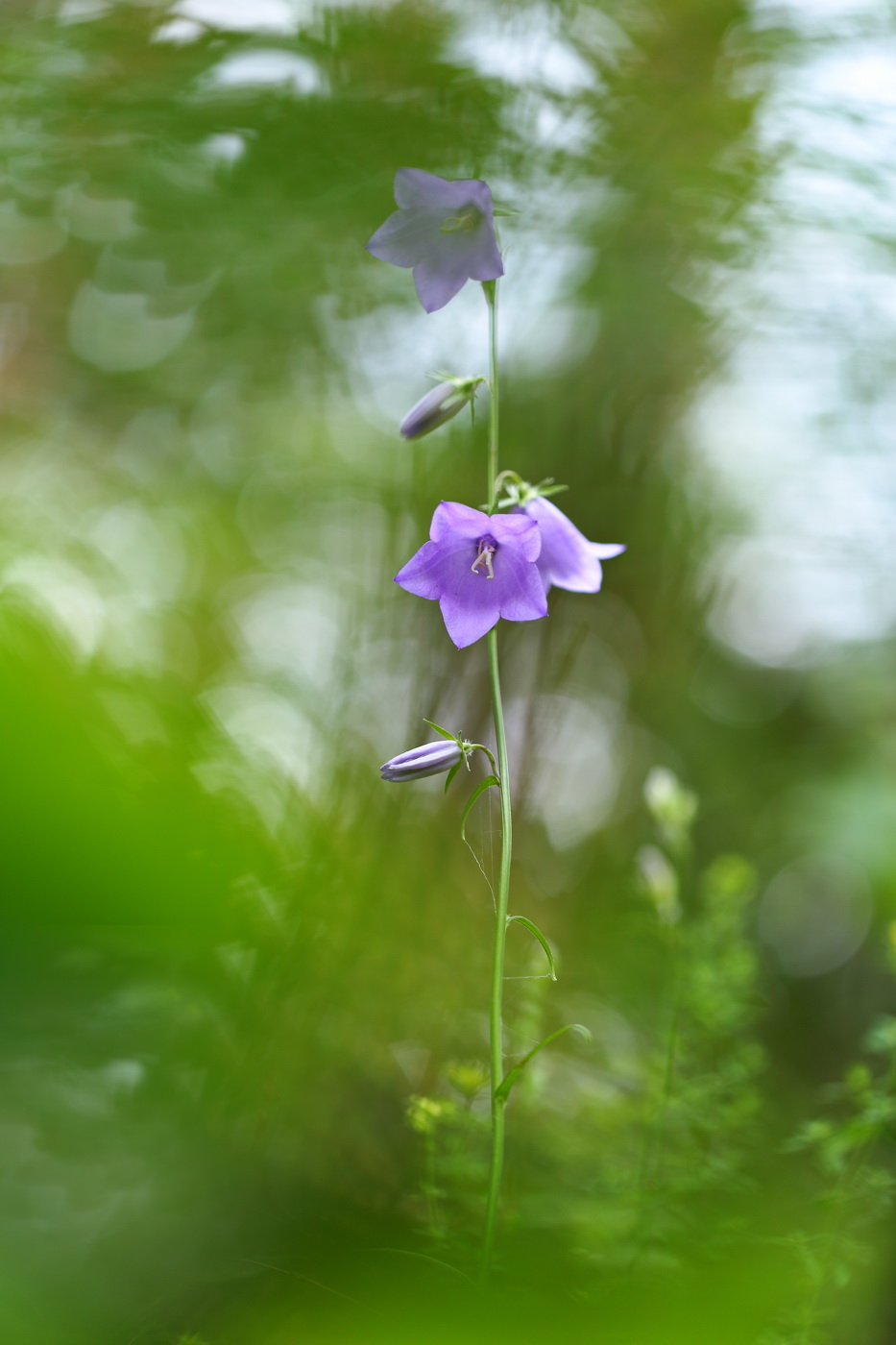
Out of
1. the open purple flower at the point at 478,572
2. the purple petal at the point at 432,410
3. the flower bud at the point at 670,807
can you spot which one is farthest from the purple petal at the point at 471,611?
the flower bud at the point at 670,807

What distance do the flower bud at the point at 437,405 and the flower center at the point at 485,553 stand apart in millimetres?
173

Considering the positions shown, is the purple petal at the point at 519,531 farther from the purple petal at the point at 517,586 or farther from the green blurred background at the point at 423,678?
the green blurred background at the point at 423,678

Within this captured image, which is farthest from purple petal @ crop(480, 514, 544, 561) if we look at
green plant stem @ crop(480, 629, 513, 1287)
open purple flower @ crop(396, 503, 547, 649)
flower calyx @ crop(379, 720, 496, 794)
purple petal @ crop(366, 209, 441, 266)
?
purple petal @ crop(366, 209, 441, 266)

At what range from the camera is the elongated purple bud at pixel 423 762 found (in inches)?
31.9

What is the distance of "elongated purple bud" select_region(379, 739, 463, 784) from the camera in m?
0.81

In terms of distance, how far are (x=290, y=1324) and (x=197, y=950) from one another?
0.38 meters

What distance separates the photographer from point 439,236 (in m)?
0.87

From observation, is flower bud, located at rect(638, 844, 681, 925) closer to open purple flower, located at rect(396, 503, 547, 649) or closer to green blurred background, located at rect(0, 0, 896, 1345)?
green blurred background, located at rect(0, 0, 896, 1345)

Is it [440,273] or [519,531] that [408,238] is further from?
[519,531]

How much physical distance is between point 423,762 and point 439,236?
0.59 m

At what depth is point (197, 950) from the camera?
44 centimetres

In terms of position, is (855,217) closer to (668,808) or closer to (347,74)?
(347,74)

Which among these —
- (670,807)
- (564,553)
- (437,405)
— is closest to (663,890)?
(670,807)

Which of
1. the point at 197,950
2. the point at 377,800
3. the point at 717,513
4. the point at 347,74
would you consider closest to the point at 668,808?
the point at 377,800
